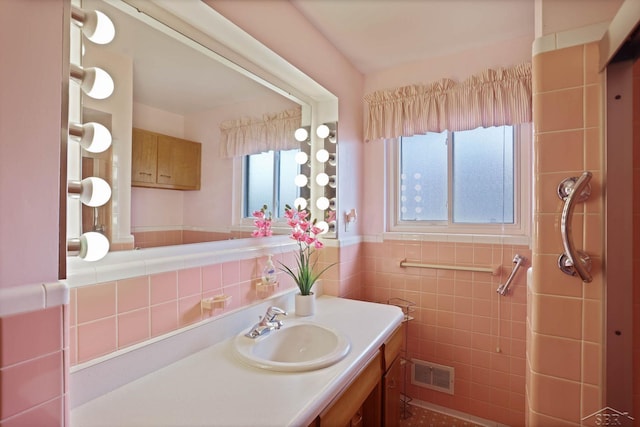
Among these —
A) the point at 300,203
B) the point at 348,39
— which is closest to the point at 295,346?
the point at 300,203

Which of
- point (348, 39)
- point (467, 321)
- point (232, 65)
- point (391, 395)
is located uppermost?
point (348, 39)

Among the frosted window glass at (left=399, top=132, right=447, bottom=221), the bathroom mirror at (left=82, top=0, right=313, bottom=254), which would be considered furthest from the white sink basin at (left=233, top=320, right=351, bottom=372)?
the frosted window glass at (left=399, top=132, right=447, bottom=221)

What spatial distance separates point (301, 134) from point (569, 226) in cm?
135

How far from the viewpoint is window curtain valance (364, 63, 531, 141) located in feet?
5.42

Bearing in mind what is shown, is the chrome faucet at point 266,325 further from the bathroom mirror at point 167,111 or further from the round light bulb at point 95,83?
the round light bulb at point 95,83

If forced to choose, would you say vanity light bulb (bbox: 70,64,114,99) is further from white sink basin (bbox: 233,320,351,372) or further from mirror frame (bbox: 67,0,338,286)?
white sink basin (bbox: 233,320,351,372)

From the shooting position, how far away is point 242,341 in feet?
3.72

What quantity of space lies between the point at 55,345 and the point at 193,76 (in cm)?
99

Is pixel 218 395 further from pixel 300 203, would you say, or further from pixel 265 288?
pixel 300 203

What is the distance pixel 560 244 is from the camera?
92 centimetres

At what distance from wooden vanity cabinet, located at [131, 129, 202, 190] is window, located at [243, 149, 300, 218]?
0.30m

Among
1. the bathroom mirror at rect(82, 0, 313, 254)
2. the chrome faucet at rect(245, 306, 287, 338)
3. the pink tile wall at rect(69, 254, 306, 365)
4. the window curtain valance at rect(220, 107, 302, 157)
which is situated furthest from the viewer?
the window curtain valance at rect(220, 107, 302, 157)

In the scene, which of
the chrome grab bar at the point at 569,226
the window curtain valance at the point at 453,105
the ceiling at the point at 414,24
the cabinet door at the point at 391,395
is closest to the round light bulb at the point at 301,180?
the window curtain valance at the point at 453,105

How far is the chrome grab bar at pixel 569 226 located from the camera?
85 cm
